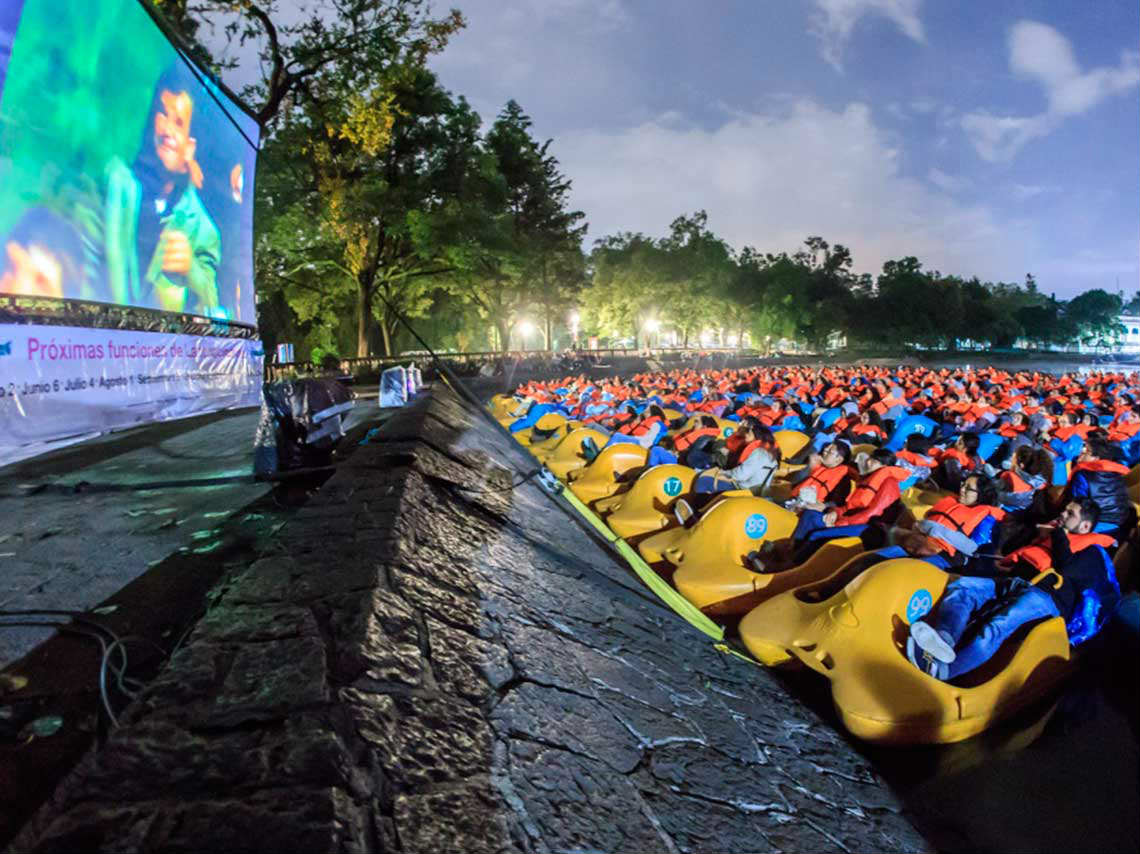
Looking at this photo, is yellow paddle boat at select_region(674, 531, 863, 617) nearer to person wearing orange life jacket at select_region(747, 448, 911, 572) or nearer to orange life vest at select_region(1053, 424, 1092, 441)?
person wearing orange life jacket at select_region(747, 448, 911, 572)

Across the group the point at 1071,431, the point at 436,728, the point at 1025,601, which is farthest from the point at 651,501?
the point at 1071,431

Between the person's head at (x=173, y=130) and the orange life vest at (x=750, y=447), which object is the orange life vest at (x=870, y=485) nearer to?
the orange life vest at (x=750, y=447)

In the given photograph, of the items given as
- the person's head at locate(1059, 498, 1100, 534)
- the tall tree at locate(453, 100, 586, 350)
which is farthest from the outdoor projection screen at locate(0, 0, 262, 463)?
the tall tree at locate(453, 100, 586, 350)

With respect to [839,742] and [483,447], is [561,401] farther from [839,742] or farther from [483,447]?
[839,742]

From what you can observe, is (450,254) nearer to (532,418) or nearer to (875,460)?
(532,418)

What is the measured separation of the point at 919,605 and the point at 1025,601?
0.81 meters

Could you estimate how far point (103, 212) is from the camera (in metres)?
4.19

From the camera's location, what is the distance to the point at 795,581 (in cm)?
615

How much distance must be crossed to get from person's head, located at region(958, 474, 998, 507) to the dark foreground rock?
11.4ft

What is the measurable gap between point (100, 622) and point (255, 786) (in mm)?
2081

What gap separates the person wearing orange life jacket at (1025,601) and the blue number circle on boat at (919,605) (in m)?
0.06

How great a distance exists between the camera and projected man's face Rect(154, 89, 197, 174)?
190 inches

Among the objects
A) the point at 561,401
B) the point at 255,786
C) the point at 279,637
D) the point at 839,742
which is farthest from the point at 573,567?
the point at 561,401

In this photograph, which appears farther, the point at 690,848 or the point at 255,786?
the point at 690,848
